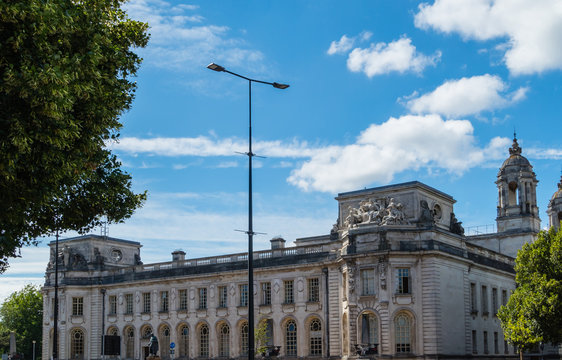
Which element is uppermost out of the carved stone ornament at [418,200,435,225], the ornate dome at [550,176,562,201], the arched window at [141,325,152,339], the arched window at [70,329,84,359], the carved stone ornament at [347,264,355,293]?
the ornate dome at [550,176,562,201]

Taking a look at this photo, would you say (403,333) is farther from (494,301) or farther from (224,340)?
(224,340)

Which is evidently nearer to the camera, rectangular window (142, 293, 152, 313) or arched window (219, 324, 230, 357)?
arched window (219, 324, 230, 357)

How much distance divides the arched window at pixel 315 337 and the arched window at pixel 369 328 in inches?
283

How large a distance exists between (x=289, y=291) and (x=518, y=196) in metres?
24.6

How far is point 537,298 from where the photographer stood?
145 ft

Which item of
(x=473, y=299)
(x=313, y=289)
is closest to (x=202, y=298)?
(x=313, y=289)

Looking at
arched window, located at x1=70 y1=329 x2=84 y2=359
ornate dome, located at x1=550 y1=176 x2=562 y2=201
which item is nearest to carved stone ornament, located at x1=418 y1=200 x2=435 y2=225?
ornate dome, located at x1=550 y1=176 x2=562 y2=201

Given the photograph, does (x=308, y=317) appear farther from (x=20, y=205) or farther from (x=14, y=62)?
(x=14, y=62)

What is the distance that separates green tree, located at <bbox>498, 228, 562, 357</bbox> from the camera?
44.1 meters

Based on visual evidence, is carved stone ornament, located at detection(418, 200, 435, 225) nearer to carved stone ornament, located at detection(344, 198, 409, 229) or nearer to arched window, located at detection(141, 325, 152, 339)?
carved stone ornament, located at detection(344, 198, 409, 229)

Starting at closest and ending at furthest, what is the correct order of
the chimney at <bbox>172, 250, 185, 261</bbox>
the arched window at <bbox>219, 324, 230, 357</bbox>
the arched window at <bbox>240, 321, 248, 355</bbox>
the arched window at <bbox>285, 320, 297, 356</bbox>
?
1. the arched window at <bbox>285, 320, 297, 356</bbox>
2. the arched window at <bbox>240, 321, 248, 355</bbox>
3. the arched window at <bbox>219, 324, 230, 357</bbox>
4. the chimney at <bbox>172, 250, 185, 261</bbox>

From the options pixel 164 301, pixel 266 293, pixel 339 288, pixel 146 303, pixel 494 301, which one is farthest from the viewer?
pixel 146 303

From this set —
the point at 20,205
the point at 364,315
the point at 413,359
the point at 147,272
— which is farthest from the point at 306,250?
the point at 20,205

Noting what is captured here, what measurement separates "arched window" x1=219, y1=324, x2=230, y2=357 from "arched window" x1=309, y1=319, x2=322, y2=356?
332 inches
